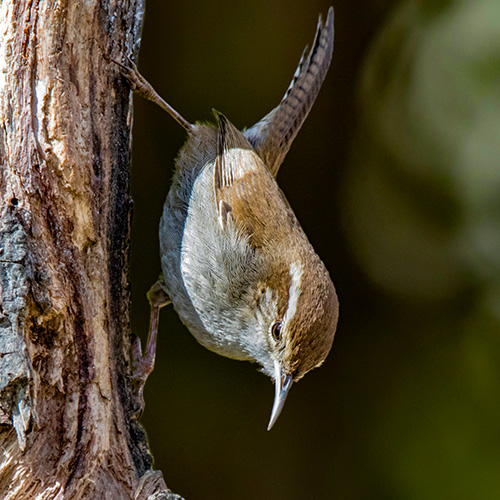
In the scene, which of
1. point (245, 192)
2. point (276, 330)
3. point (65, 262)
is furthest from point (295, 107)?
point (65, 262)

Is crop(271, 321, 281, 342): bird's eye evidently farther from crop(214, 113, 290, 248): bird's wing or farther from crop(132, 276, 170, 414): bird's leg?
crop(132, 276, 170, 414): bird's leg

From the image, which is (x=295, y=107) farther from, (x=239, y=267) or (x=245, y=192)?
(x=239, y=267)

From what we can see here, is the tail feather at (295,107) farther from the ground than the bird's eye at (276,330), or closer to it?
farther from the ground

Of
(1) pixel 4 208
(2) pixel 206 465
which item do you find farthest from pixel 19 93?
(2) pixel 206 465

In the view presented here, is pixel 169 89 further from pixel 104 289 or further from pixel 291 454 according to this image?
pixel 291 454

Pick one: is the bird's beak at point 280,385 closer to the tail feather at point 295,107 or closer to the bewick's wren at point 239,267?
the bewick's wren at point 239,267

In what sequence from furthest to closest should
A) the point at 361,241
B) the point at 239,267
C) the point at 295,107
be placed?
1. the point at 361,241
2. the point at 295,107
3. the point at 239,267

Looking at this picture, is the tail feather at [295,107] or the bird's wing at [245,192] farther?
the tail feather at [295,107]

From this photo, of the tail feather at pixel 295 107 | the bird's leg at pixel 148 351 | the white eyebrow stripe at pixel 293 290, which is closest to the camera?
the white eyebrow stripe at pixel 293 290

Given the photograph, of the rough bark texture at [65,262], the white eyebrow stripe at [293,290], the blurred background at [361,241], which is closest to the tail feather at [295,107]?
the blurred background at [361,241]
